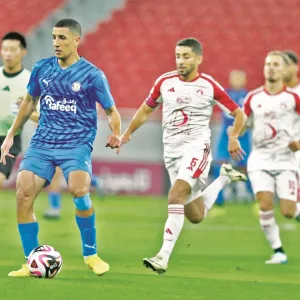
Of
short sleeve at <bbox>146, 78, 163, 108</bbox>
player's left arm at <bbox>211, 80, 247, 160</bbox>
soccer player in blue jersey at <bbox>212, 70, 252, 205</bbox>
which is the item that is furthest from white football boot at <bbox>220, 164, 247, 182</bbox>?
soccer player in blue jersey at <bbox>212, 70, 252, 205</bbox>

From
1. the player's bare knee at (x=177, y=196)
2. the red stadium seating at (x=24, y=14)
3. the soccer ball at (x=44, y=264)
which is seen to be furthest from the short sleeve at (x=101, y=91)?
the red stadium seating at (x=24, y=14)

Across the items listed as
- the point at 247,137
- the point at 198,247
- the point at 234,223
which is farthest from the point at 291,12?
the point at 198,247

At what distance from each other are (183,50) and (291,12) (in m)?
11.9

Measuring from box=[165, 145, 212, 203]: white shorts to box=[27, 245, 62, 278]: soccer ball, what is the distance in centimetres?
186

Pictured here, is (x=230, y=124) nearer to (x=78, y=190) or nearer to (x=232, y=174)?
(x=232, y=174)

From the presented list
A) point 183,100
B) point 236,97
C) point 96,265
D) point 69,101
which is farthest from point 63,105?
point 236,97

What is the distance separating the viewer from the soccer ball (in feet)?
26.5

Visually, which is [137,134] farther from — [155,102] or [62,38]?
[62,38]

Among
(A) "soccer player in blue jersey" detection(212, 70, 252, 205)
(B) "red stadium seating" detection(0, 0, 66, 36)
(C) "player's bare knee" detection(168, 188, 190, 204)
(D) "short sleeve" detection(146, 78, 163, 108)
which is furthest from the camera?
(B) "red stadium seating" detection(0, 0, 66, 36)

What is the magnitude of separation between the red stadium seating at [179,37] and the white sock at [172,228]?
1185 centimetres

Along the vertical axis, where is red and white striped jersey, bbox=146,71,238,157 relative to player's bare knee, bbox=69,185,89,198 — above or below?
above

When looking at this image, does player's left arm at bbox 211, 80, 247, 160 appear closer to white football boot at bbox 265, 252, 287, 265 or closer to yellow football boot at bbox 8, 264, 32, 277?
white football boot at bbox 265, 252, 287, 265

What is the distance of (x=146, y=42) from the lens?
22.9m

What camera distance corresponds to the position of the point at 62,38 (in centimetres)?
861
